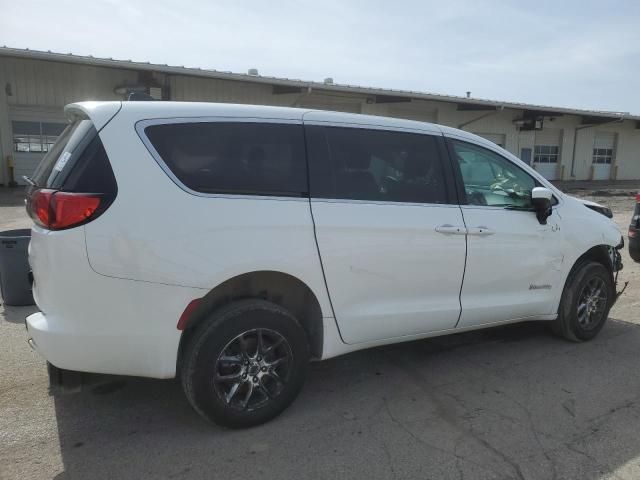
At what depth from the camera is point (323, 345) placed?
3277 mm

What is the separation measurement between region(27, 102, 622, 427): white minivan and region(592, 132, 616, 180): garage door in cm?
3108

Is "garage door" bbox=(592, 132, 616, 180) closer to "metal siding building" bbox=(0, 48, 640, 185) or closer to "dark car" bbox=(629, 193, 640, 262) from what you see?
"metal siding building" bbox=(0, 48, 640, 185)

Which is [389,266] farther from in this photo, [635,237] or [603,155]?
[603,155]

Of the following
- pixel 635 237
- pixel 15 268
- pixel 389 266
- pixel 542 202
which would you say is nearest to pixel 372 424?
pixel 389 266

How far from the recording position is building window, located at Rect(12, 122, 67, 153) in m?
16.8

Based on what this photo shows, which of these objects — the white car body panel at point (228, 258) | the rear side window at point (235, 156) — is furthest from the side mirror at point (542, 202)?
the rear side window at point (235, 156)

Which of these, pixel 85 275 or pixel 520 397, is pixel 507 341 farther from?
pixel 85 275

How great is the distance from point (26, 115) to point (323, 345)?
17151mm

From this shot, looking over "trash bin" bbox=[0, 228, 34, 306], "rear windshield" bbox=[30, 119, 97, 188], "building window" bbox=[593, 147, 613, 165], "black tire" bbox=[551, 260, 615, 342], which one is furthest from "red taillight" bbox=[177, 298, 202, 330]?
"building window" bbox=[593, 147, 613, 165]

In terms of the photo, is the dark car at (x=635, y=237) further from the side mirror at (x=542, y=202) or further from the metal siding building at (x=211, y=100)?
the metal siding building at (x=211, y=100)

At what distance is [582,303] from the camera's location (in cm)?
468

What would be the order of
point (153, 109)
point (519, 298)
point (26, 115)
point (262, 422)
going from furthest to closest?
point (26, 115) < point (519, 298) < point (262, 422) < point (153, 109)

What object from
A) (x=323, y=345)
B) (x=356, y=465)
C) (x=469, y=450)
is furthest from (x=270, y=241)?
(x=469, y=450)

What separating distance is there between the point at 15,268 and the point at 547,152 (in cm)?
2933
